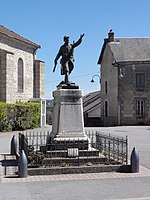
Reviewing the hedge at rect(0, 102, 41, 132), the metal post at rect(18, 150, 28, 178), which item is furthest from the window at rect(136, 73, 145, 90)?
the metal post at rect(18, 150, 28, 178)

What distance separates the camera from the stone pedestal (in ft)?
39.5

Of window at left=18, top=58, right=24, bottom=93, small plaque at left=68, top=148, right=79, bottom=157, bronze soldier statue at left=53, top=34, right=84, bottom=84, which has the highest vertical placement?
window at left=18, top=58, right=24, bottom=93

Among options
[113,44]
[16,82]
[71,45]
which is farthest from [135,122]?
[71,45]

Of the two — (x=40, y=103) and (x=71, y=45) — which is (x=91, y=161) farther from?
(x=40, y=103)

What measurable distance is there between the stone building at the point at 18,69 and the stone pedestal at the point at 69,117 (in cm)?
2051

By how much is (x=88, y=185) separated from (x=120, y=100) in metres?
31.4

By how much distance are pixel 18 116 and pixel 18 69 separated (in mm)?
Answer: 6841

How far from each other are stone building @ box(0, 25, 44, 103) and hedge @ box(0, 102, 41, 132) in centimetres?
230

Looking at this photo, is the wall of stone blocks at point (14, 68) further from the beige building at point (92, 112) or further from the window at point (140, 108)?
the window at point (140, 108)

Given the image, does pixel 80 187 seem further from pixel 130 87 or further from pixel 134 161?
pixel 130 87

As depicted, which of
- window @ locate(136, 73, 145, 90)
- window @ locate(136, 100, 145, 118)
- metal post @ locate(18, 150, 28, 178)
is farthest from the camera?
window @ locate(136, 73, 145, 90)

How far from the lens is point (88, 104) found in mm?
56844

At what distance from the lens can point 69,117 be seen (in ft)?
39.7

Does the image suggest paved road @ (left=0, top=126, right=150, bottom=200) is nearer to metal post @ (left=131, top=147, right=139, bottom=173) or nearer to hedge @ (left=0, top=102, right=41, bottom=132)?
metal post @ (left=131, top=147, right=139, bottom=173)
